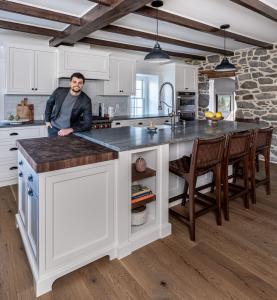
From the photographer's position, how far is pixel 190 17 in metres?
3.56

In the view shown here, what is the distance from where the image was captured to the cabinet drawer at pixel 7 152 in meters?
3.87

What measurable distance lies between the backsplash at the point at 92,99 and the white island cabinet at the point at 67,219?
Answer: 280 cm

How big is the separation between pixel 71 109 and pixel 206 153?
1.68 m

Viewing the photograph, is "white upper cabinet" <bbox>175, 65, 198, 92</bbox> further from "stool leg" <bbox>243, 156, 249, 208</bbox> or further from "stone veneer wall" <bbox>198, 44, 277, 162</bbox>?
"stool leg" <bbox>243, 156, 249, 208</bbox>

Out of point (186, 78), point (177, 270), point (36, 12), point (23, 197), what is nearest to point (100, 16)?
point (36, 12)

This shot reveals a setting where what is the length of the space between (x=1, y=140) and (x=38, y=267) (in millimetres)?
2687

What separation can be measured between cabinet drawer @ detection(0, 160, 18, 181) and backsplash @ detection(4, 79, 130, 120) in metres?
0.96

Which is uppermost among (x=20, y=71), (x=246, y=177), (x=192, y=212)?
(x=20, y=71)

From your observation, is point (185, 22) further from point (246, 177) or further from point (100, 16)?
point (246, 177)

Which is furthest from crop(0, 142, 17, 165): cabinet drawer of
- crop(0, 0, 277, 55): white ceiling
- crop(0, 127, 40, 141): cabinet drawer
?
crop(0, 0, 277, 55): white ceiling

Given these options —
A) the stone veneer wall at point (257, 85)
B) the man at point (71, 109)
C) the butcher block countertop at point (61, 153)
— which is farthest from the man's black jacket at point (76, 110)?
the stone veneer wall at point (257, 85)

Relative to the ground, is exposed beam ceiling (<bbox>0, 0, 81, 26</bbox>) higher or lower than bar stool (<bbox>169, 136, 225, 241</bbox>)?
higher

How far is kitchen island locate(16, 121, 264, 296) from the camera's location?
1739mm

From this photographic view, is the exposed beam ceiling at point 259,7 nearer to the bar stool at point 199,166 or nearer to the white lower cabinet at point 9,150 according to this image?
the bar stool at point 199,166
